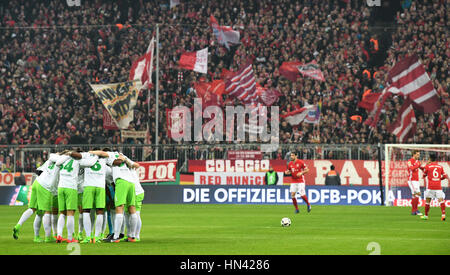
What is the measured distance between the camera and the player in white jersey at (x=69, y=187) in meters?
17.0

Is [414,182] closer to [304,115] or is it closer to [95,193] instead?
[304,115]

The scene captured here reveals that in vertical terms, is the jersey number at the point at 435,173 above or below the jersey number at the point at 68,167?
below

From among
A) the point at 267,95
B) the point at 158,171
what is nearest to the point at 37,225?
the point at 158,171

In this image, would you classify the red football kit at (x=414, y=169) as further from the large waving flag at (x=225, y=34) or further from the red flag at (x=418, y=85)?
the large waving flag at (x=225, y=34)

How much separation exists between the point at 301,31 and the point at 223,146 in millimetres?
12422

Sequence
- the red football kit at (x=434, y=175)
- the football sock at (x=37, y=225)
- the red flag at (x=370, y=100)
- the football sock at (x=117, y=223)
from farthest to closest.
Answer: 1. the red flag at (x=370, y=100)
2. the red football kit at (x=434, y=175)
3. the football sock at (x=37, y=225)
4. the football sock at (x=117, y=223)

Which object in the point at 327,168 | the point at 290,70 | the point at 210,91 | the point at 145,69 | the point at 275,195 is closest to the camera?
the point at 327,168

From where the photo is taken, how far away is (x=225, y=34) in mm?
45969

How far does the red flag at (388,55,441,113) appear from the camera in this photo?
37906 mm

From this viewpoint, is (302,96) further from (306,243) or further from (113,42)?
(306,243)

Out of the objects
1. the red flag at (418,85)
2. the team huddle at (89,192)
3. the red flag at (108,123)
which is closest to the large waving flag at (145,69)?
the red flag at (108,123)

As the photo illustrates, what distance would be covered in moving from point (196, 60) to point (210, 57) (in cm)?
303

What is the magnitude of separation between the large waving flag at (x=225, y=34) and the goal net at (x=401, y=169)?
43.4ft
